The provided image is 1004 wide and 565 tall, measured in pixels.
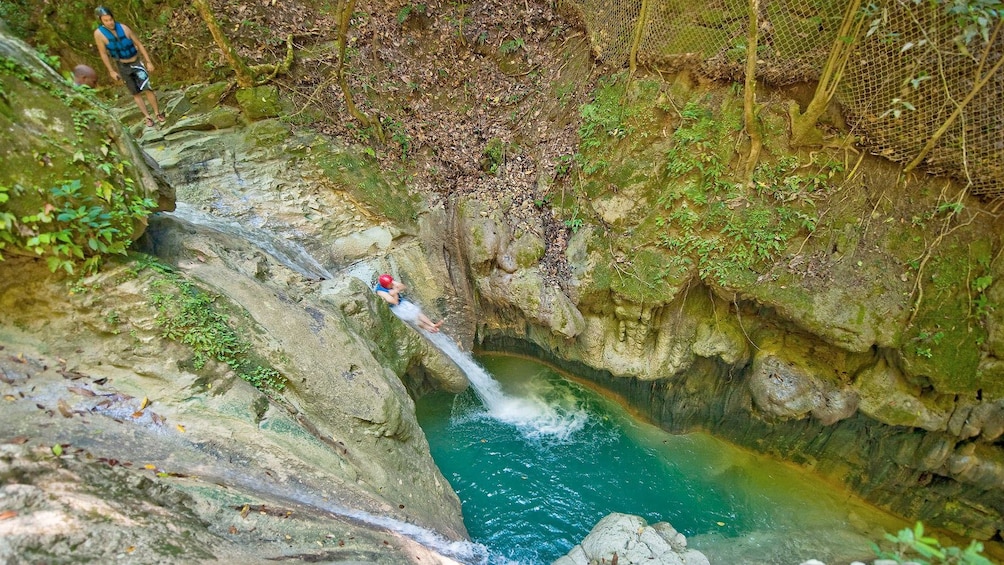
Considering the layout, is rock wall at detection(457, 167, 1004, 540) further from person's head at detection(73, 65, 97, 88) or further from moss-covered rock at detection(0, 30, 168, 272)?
person's head at detection(73, 65, 97, 88)

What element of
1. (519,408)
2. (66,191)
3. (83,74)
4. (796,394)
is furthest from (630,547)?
(83,74)

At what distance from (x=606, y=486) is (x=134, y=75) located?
9.14 metres

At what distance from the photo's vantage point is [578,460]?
7.20m

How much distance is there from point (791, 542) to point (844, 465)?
5.44ft

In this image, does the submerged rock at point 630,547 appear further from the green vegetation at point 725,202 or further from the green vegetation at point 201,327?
the green vegetation at point 201,327

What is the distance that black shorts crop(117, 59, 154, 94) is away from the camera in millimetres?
6335

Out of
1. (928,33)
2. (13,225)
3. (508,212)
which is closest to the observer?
(13,225)

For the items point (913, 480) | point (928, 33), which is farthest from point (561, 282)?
point (913, 480)

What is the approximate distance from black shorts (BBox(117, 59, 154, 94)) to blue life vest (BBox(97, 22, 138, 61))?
12cm

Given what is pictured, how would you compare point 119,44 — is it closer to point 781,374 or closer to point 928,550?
point 928,550

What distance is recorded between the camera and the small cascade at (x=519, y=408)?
759cm

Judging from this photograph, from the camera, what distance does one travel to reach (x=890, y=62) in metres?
5.55

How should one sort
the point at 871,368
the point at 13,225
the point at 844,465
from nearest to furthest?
the point at 13,225
the point at 871,368
the point at 844,465

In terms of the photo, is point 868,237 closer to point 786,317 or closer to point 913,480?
point 786,317
